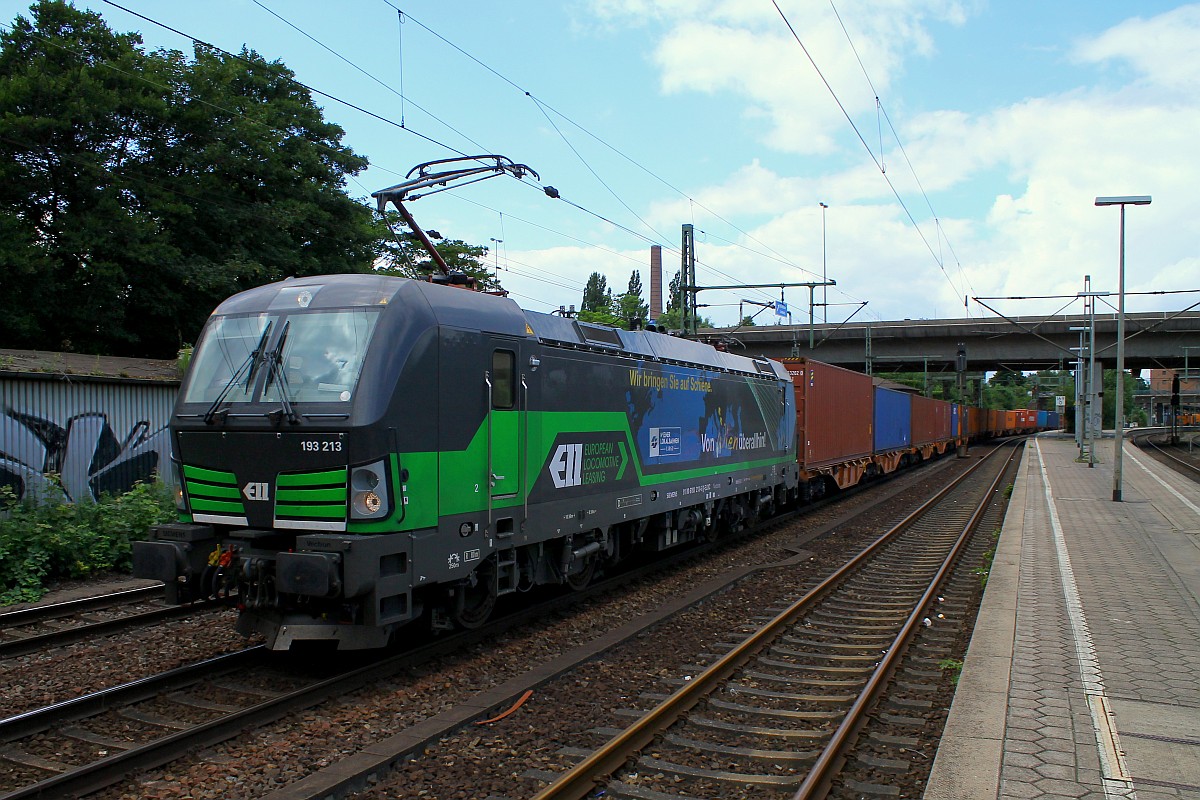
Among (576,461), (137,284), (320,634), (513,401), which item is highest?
(137,284)

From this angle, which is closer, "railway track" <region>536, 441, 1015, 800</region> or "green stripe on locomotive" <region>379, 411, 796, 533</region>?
"railway track" <region>536, 441, 1015, 800</region>

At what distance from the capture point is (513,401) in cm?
802

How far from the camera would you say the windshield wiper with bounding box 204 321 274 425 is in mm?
6844

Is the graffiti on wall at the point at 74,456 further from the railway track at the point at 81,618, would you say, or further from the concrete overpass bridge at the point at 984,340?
the concrete overpass bridge at the point at 984,340

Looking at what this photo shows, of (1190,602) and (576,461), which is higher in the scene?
(576,461)

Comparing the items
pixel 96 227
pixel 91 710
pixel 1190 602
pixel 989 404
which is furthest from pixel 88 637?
pixel 989 404

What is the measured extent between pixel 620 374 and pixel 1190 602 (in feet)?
21.8

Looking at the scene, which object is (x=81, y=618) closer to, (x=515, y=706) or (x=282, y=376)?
(x=282, y=376)

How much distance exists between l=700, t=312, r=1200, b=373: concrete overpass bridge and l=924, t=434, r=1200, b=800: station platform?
1347 inches

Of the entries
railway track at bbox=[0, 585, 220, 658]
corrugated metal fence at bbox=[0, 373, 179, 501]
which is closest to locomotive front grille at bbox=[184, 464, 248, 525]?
railway track at bbox=[0, 585, 220, 658]

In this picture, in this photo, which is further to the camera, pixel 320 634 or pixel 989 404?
pixel 989 404

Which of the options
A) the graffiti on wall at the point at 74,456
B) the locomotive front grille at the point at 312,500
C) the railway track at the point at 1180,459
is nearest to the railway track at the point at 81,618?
the graffiti on wall at the point at 74,456

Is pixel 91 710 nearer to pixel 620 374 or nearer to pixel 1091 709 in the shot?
pixel 620 374

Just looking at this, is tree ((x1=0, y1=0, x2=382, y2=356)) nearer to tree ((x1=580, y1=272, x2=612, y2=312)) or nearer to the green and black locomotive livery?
the green and black locomotive livery
